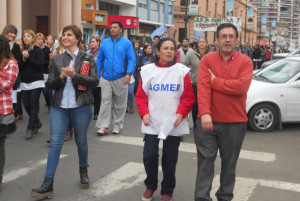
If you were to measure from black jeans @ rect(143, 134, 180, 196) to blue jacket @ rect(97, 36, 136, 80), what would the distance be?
3591 millimetres

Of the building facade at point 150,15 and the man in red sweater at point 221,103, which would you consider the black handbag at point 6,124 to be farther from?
the building facade at point 150,15

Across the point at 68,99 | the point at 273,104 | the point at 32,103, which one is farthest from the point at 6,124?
the point at 273,104

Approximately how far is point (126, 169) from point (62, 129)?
1418 mm

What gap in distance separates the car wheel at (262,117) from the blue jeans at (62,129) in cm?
461

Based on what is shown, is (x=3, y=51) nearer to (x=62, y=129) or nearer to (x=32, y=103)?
(x=62, y=129)

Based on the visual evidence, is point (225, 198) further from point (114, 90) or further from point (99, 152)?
point (114, 90)

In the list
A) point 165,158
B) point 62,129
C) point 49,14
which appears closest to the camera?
point 165,158

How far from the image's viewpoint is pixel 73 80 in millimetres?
4680

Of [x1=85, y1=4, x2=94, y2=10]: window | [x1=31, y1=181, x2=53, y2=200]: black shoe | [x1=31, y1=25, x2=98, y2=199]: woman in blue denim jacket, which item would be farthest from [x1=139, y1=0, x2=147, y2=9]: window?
[x1=31, y1=181, x2=53, y2=200]: black shoe

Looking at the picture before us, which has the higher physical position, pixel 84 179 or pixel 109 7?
pixel 109 7

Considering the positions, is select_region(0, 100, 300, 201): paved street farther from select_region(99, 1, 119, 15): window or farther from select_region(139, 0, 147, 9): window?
select_region(139, 0, 147, 9): window

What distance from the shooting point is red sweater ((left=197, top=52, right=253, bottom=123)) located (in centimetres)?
385

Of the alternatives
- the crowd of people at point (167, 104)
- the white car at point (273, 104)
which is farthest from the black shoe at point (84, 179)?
the white car at point (273, 104)

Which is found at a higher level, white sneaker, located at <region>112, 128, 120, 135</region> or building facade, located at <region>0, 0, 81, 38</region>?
building facade, located at <region>0, 0, 81, 38</region>
